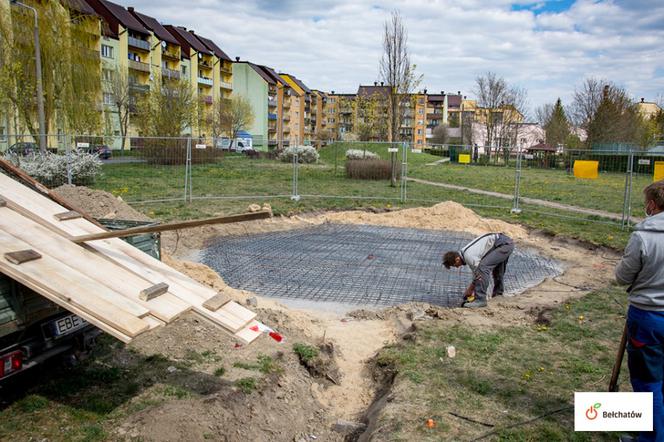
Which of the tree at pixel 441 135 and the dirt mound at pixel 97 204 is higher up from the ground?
the tree at pixel 441 135

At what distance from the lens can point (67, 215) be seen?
180 inches

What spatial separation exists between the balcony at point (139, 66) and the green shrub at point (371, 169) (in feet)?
127

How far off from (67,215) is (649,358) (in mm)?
4761

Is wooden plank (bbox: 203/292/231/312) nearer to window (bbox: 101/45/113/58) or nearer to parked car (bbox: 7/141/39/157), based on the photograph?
parked car (bbox: 7/141/39/157)

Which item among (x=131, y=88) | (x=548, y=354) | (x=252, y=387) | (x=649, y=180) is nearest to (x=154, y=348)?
(x=252, y=387)

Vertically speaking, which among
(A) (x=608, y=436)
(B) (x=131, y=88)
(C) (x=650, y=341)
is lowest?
(A) (x=608, y=436)

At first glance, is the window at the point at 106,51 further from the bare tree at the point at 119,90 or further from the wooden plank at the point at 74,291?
the wooden plank at the point at 74,291

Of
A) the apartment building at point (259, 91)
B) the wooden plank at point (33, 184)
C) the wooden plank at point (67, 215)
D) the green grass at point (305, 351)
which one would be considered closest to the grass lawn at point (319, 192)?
the wooden plank at point (33, 184)

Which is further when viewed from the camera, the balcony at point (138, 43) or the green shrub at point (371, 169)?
the balcony at point (138, 43)

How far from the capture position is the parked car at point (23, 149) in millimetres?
16859

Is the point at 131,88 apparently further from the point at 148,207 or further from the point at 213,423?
the point at 213,423

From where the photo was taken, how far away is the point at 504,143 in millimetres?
47156

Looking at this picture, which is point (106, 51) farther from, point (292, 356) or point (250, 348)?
point (292, 356)

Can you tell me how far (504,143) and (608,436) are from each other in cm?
4645
